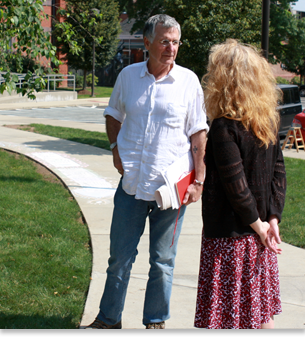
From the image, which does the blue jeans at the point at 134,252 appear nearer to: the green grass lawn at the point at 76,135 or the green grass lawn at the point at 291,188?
the green grass lawn at the point at 291,188

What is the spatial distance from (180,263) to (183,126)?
74.3 inches

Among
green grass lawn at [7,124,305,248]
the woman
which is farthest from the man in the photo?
green grass lawn at [7,124,305,248]

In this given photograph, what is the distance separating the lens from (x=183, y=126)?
268 centimetres

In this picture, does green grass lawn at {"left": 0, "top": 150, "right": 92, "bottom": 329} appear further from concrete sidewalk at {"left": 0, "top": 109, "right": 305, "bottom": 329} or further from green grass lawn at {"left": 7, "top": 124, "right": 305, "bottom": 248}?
Result: green grass lawn at {"left": 7, "top": 124, "right": 305, "bottom": 248}

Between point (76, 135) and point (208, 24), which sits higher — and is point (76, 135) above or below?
below

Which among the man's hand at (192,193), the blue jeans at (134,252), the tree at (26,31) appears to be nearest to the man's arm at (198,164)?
the man's hand at (192,193)

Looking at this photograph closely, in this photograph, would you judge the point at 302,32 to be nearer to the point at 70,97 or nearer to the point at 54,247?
the point at 70,97

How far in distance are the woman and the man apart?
0.28m

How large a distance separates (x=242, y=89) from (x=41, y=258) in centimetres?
260

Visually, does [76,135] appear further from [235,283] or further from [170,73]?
[235,283]

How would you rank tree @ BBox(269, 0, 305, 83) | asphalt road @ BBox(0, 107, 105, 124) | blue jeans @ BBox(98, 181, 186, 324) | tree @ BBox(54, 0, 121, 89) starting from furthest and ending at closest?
1. tree @ BBox(269, 0, 305, 83)
2. tree @ BBox(54, 0, 121, 89)
3. asphalt road @ BBox(0, 107, 105, 124)
4. blue jeans @ BBox(98, 181, 186, 324)

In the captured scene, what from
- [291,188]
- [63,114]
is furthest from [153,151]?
[63,114]

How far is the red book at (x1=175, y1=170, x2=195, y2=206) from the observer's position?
257 cm

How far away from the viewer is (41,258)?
159 inches
